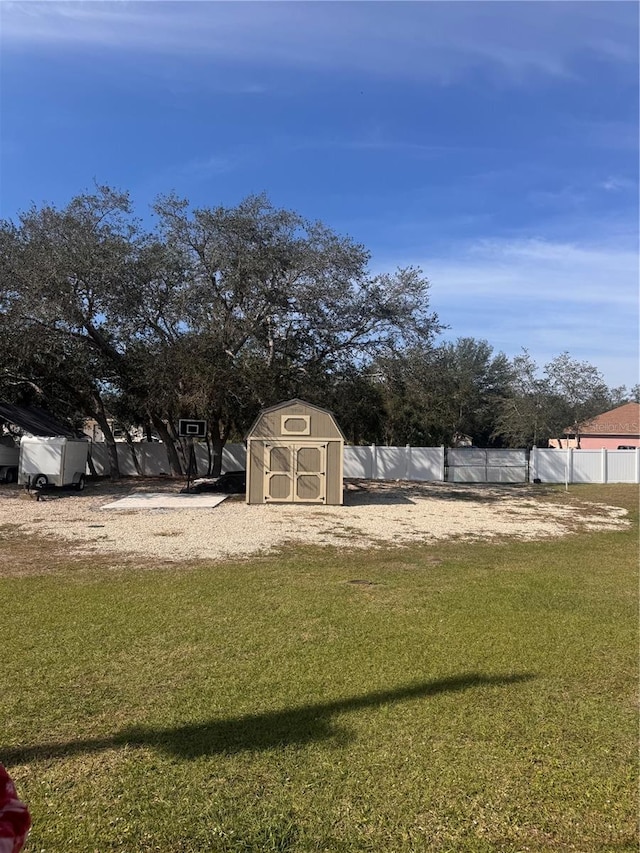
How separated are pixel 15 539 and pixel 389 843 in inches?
404

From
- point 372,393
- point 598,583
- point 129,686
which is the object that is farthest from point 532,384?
point 129,686

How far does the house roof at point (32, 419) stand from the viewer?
21.2 meters

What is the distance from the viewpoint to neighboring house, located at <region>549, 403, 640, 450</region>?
4566 cm

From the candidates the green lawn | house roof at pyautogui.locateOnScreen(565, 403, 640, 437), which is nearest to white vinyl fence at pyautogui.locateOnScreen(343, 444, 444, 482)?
house roof at pyautogui.locateOnScreen(565, 403, 640, 437)

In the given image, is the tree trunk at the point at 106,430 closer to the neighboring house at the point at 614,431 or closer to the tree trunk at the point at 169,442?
the tree trunk at the point at 169,442

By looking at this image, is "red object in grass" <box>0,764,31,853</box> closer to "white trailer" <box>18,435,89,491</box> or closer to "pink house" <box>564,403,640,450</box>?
"white trailer" <box>18,435,89,491</box>

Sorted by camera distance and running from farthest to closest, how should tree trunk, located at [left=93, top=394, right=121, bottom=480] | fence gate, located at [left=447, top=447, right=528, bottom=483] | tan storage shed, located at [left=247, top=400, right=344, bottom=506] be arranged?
fence gate, located at [left=447, top=447, right=528, bottom=483] < tree trunk, located at [left=93, top=394, right=121, bottom=480] < tan storage shed, located at [left=247, top=400, right=344, bottom=506]

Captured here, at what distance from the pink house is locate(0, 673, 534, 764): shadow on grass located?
45009 mm

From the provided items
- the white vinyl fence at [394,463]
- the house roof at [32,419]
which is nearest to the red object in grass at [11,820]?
the house roof at [32,419]

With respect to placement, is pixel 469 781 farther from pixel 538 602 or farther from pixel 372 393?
pixel 372 393

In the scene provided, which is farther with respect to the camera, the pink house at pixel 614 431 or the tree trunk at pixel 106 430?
the pink house at pixel 614 431

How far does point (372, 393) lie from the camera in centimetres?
2511

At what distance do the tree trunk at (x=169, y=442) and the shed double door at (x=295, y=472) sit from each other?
31.9 ft

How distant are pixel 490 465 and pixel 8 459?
20.8 metres
